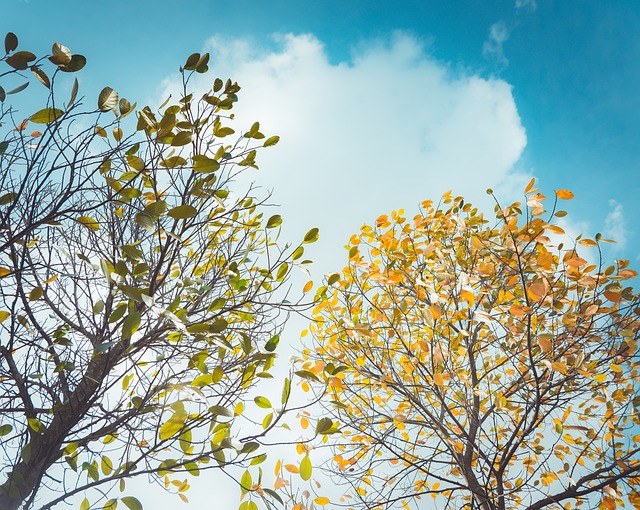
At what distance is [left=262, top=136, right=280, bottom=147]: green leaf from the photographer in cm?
196

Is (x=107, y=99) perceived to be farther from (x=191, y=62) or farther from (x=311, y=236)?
(x=311, y=236)

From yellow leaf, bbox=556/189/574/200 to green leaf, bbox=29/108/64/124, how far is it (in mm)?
2532

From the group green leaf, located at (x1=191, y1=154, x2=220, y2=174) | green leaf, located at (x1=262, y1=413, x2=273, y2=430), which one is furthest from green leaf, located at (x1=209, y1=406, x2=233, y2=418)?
green leaf, located at (x1=191, y1=154, x2=220, y2=174)

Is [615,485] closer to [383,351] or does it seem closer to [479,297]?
[479,297]

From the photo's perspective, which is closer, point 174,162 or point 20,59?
point 20,59

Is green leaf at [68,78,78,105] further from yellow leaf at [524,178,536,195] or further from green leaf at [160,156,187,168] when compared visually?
yellow leaf at [524,178,536,195]

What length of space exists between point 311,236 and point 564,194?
5.01 feet

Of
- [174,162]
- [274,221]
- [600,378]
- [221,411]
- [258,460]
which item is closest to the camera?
[221,411]

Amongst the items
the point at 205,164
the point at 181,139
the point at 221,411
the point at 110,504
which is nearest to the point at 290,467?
the point at 110,504

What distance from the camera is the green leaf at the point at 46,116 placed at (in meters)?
1.48

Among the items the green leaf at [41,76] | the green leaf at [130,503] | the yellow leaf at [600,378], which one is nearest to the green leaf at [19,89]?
the green leaf at [41,76]

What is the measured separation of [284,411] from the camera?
1409 mm

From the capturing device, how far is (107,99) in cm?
146

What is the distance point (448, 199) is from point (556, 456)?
257 cm
